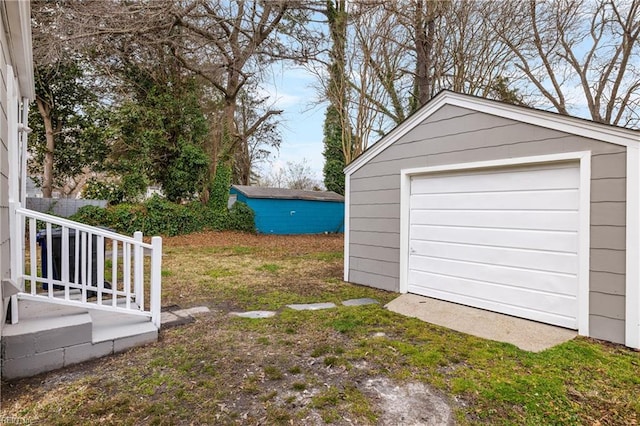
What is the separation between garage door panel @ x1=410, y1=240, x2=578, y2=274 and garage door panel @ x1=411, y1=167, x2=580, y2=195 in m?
0.76

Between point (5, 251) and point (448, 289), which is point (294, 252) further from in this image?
point (5, 251)

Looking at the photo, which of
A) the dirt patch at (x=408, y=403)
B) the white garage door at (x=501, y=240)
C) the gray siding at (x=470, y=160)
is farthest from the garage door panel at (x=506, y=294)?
the dirt patch at (x=408, y=403)

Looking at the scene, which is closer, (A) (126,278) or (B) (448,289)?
(A) (126,278)

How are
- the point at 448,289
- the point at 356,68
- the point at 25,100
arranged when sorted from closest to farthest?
the point at 25,100 → the point at 448,289 → the point at 356,68

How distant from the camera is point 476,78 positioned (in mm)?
10234

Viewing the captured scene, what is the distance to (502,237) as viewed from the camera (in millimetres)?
4281

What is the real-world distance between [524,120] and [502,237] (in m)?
1.43

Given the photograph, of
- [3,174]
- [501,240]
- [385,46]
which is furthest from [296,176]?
[3,174]

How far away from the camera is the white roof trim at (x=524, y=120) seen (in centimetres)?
340

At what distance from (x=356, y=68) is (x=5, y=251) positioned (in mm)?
10537

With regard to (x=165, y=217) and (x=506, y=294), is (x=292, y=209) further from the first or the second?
(x=506, y=294)

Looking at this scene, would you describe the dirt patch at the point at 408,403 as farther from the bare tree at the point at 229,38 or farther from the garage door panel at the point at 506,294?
the bare tree at the point at 229,38

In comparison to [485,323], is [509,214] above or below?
above

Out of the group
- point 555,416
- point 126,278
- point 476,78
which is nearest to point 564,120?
point 555,416
